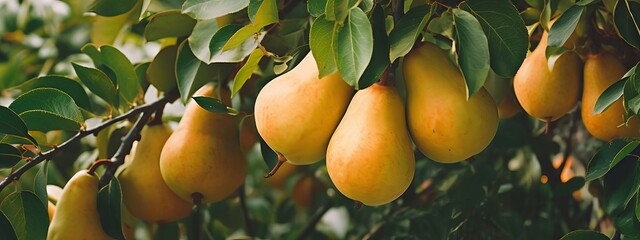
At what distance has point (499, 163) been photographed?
4.70ft

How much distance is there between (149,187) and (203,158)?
91 mm

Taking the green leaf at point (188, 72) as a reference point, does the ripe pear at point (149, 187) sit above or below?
below

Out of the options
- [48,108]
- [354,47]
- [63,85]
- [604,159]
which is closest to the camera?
[354,47]

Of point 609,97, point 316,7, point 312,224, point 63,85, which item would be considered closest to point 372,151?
point 316,7

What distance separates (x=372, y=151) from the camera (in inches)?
30.3

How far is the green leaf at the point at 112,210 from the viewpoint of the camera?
101 centimetres

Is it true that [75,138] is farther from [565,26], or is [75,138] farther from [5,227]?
[565,26]

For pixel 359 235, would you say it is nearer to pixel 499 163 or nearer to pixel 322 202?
pixel 322 202

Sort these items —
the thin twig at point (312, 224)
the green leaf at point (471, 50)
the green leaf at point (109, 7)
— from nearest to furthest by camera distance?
1. the green leaf at point (471, 50)
2. the green leaf at point (109, 7)
3. the thin twig at point (312, 224)

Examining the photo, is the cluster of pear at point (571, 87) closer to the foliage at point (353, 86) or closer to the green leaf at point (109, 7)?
the foliage at point (353, 86)

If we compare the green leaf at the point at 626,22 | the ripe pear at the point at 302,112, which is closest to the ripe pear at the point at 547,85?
the green leaf at the point at 626,22

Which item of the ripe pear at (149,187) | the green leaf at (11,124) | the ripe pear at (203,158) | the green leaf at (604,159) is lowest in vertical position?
the ripe pear at (149,187)

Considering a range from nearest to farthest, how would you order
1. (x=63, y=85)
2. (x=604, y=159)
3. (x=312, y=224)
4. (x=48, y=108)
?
(x=604, y=159) < (x=48, y=108) < (x=63, y=85) < (x=312, y=224)

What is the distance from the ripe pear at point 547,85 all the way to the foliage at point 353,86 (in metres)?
0.02
